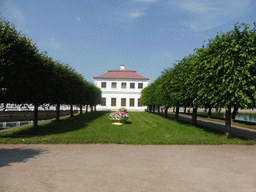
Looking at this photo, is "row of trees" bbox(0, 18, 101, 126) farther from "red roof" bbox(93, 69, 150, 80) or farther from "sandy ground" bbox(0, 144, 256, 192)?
"red roof" bbox(93, 69, 150, 80)

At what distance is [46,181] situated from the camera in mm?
5465

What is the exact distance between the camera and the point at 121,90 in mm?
59031

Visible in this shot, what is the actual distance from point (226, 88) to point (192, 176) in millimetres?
7743

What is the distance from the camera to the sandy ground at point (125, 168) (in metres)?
5.25

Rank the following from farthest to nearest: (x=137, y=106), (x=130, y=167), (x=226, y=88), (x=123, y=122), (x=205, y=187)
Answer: (x=137, y=106)
(x=123, y=122)
(x=226, y=88)
(x=130, y=167)
(x=205, y=187)

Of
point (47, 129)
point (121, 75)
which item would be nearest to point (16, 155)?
point (47, 129)

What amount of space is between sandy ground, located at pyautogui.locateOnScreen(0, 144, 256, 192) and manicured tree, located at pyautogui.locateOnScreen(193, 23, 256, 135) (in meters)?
3.29

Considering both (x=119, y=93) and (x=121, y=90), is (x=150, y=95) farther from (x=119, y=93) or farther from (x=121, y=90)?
(x=119, y=93)

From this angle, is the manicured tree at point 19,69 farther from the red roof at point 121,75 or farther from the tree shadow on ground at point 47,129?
the red roof at point 121,75

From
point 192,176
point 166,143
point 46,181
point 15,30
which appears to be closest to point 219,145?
point 166,143

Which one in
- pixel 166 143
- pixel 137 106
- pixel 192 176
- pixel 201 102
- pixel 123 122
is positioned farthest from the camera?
pixel 137 106

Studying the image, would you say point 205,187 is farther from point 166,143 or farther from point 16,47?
point 16,47

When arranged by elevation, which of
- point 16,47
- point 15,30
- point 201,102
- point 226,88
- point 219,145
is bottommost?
point 219,145

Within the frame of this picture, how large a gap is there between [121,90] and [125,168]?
52.6 m
